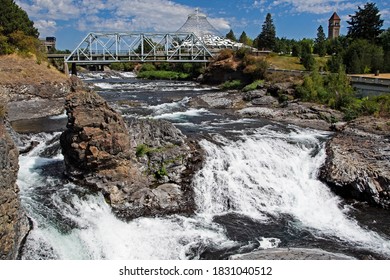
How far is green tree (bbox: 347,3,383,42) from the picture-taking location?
48.9m

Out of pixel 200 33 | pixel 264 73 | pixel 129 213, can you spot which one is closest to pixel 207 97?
pixel 264 73

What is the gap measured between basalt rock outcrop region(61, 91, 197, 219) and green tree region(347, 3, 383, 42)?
43.6 meters

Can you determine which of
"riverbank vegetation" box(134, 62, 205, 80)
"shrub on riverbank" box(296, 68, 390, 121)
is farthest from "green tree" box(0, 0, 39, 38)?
"shrub on riverbank" box(296, 68, 390, 121)

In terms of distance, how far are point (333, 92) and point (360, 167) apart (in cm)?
1399

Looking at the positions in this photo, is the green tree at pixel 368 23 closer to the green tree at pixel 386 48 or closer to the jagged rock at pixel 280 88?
the green tree at pixel 386 48

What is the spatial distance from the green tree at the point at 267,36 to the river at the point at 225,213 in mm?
50998

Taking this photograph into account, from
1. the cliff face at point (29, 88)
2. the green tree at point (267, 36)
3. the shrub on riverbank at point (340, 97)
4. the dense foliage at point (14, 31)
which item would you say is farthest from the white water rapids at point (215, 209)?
the green tree at point (267, 36)

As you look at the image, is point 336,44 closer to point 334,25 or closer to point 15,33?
point 334,25

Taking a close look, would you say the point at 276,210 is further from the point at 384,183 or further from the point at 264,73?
the point at 264,73

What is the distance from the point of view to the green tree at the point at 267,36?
67250 mm

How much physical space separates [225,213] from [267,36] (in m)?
58.9

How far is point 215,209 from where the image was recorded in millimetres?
13898

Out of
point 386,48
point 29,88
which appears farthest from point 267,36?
point 29,88

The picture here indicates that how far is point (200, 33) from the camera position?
344 ft
